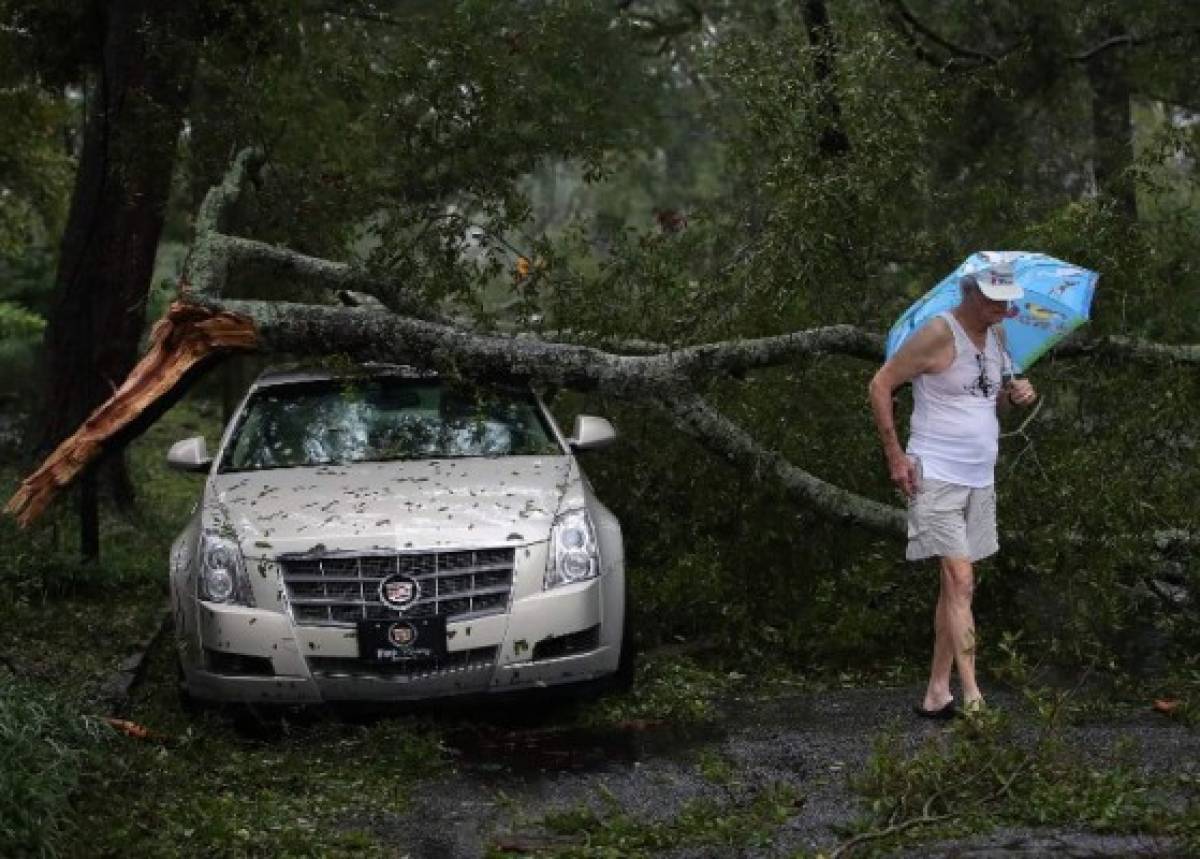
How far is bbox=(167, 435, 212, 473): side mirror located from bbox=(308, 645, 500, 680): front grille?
173 cm

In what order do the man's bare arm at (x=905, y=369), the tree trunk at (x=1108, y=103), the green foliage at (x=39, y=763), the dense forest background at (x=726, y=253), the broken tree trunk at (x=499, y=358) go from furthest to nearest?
the tree trunk at (x=1108, y=103) < the broken tree trunk at (x=499, y=358) < the dense forest background at (x=726, y=253) < the man's bare arm at (x=905, y=369) < the green foliage at (x=39, y=763)

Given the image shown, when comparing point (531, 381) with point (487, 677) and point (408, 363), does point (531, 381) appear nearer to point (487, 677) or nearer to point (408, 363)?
point (408, 363)

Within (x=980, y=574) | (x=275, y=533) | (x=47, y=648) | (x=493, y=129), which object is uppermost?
(x=493, y=129)

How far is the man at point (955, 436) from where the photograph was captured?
6641 millimetres

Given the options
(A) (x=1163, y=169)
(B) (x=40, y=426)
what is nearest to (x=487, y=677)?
(A) (x=1163, y=169)

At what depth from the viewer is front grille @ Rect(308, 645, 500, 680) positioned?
686 cm

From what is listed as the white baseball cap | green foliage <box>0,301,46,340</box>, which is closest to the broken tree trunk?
the white baseball cap

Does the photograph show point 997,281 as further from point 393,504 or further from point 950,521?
point 393,504

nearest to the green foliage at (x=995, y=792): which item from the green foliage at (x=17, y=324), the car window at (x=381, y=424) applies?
the car window at (x=381, y=424)

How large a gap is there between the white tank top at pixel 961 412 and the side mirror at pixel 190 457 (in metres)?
3.60

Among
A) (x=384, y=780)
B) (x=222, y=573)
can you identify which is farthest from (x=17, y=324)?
(x=384, y=780)

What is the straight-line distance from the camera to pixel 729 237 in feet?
36.8

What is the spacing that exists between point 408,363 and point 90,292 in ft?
16.8

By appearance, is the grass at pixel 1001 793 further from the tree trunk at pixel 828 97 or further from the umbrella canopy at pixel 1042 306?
the tree trunk at pixel 828 97
